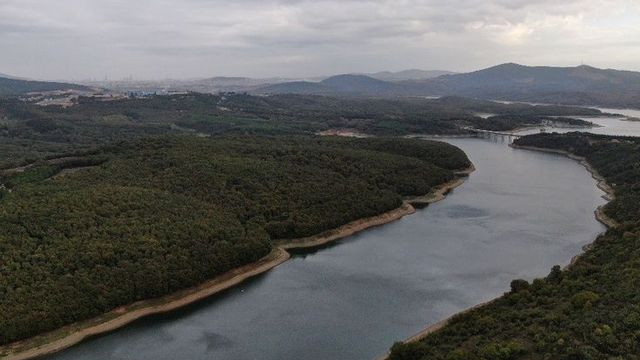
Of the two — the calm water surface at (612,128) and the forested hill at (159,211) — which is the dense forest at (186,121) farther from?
the forested hill at (159,211)

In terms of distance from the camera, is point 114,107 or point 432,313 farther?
point 114,107

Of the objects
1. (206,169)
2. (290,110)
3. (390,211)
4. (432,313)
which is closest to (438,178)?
(390,211)

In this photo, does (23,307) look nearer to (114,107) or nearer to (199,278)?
(199,278)

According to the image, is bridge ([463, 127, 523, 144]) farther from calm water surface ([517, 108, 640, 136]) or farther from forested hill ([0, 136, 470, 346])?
forested hill ([0, 136, 470, 346])

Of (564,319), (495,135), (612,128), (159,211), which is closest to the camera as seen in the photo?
(564,319)

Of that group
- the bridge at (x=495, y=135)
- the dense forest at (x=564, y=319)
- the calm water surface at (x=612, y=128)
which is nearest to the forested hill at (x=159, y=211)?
the dense forest at (x=564, y=319)

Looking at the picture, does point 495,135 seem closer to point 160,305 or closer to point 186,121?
point 186,121

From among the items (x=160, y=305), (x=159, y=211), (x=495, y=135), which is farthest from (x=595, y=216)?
(x=495, y=135)
